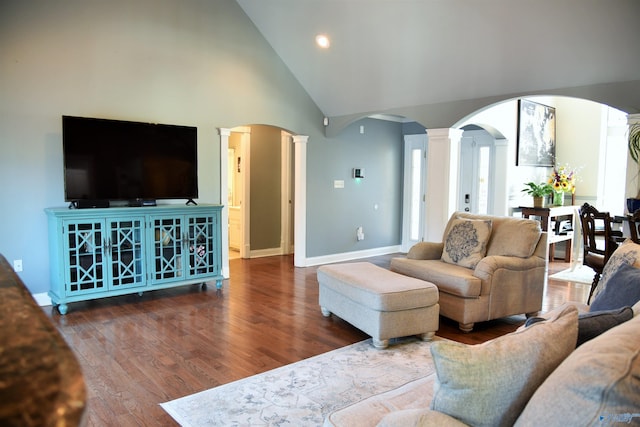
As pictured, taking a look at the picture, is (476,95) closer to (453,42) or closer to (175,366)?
(453,42)

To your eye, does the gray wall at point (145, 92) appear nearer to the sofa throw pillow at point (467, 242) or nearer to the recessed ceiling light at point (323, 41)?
the recessed ceiling light at point (323, 41)

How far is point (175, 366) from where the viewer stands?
329cm

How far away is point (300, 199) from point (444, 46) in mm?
3093

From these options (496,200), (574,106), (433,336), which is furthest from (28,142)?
(574,106)

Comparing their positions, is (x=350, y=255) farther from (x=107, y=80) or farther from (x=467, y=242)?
(x=107, y=80)

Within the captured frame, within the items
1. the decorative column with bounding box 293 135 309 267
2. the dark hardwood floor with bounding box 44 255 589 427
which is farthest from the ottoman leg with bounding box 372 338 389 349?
the decorative column with bounding box 293 135 309 267

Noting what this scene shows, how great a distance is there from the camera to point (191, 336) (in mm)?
3900

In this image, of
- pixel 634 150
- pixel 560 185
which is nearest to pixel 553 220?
pixel 560 185

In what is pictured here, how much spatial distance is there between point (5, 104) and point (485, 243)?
15.8 ft

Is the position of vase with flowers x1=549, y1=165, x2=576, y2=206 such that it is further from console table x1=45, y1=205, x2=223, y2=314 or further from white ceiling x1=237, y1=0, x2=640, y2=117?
console table x1=45, y1=205, x2=223, y2=314

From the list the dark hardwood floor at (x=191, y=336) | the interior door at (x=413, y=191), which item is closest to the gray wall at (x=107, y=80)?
the dark hardwood floor at (x=191, y=336)

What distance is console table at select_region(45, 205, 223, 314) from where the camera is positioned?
4.43m

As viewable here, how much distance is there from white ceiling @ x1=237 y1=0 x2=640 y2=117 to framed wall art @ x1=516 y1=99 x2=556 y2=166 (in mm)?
2601

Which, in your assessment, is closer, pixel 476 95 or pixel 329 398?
pixel 329 398
